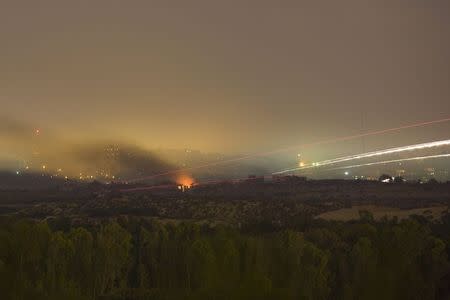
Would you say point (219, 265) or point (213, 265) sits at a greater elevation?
point (213, 265)

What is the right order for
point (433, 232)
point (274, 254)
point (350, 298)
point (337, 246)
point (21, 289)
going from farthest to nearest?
point (433, 232)
point (337, 246)
point (274, 254)
point (350, 298)
point (21, 289)

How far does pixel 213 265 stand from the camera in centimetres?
3092

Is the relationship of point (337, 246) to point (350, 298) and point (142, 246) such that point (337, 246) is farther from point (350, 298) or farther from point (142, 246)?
point (142, 246)

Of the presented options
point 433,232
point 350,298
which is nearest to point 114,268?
point 350,298

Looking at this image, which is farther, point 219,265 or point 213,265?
point 219,265

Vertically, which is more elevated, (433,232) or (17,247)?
(17,247)

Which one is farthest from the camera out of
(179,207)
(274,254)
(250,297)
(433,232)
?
(179,207)

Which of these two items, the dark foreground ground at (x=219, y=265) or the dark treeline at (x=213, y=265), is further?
the dark treeline at (x=213, y=265)

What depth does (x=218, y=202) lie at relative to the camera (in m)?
A: 101

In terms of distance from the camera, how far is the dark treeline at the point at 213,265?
1220 inches

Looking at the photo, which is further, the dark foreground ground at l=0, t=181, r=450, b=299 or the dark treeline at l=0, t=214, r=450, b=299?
the dark treeline at l=0, t=214, r=450, b=299

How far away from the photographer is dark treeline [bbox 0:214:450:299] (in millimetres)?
30984

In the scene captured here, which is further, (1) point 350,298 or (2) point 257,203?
(2) point 257,203

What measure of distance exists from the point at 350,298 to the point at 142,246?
19.5m
